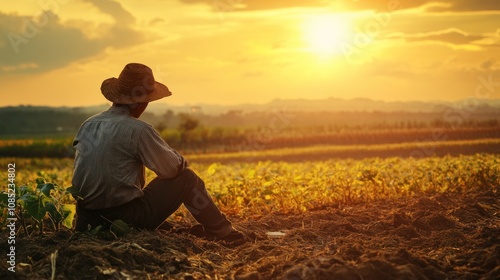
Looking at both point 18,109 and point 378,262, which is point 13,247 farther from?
point 18,109

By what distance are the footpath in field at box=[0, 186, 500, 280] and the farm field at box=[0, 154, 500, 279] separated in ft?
0.04

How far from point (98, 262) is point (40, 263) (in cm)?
63

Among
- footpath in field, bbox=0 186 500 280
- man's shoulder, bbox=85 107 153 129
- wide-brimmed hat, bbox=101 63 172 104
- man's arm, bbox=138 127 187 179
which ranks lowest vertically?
footpath in field, bbox=0 186 500 280

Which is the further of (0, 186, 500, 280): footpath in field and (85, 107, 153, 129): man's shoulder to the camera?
(85, 107, 153, 129): man's shoulder

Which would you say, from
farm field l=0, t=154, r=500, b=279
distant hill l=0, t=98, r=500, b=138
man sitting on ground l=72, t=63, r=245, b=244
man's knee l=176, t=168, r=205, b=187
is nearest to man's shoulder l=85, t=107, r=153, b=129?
man sitting on ground l=72, t=63, r=245, b=244

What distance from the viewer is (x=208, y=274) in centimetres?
582

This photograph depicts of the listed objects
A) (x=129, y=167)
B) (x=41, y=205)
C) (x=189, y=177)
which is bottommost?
(x=41, y=205)

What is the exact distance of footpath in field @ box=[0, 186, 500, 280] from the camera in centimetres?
532

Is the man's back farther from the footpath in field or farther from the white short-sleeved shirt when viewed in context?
the footpath in field

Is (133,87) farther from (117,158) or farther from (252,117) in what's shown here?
(252,117)

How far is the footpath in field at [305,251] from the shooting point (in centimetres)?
532

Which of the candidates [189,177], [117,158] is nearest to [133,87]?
[117,158]

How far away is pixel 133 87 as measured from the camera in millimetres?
6914

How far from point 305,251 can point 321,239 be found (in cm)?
73
